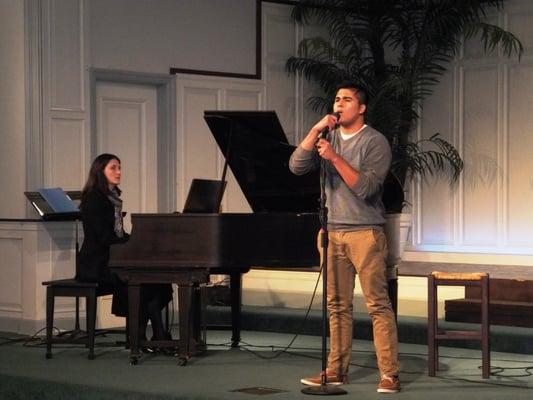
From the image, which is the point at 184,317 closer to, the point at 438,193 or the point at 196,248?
the point at 196,248

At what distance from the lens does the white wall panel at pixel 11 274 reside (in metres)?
7.82

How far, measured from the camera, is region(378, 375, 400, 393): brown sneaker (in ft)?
16.4

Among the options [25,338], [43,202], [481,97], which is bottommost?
[25,338]

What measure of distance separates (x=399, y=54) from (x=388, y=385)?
5871mm

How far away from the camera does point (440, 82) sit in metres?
10.1

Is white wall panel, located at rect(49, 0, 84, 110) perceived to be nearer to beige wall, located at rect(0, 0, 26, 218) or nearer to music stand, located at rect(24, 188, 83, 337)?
beige wall, located at rect(0, 0, 26, 218)

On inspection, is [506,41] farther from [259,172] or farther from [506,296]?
[259,172]

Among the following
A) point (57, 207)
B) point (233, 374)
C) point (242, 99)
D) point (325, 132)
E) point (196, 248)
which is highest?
point (242, 99)

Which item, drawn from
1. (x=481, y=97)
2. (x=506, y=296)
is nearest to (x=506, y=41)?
(x=481, y=97)

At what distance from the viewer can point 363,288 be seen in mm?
5000

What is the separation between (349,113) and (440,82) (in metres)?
5.25

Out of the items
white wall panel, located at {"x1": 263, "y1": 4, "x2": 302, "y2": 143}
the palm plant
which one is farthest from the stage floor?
white wall panel, located at {"x1": 263, "y1": 4, "x2": 302, "y2": 143}

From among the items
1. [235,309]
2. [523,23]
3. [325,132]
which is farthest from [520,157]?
[325,132]

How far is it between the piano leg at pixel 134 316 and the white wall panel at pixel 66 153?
2144 millimetres
